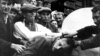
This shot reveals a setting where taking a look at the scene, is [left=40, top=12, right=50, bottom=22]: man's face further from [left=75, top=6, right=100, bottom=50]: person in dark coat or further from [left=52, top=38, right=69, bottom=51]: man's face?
[left=75, top=6, right=100, bottom=50]: person in dark coat

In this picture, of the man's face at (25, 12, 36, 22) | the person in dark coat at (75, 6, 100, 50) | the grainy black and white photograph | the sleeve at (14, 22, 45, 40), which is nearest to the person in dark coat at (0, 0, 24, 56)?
the grainy black and white photograph

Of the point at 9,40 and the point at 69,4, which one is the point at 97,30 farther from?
the point at 9,40

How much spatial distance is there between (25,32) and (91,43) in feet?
2.29

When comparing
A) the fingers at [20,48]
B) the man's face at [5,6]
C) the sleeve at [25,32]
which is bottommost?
the fingers at [20,48]

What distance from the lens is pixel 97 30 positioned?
3391mm

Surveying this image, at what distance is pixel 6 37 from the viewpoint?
3367 mm

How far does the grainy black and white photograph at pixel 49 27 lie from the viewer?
3.29 m

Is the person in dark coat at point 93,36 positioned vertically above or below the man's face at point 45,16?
below

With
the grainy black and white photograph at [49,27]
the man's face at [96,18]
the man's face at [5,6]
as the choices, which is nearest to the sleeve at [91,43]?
the grainy black and white photograph at [49,27]

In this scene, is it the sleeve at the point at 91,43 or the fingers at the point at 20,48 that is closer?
the fingers at the point at 20,48

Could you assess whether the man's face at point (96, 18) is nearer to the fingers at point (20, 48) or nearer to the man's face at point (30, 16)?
the man's face at point (30, 16)

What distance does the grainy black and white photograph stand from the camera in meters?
3.29

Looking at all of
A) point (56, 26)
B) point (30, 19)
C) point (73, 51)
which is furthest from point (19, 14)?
point (73, 51)

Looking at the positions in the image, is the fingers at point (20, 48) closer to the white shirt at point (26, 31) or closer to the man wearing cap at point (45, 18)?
the white shirt at point (26, 31)
